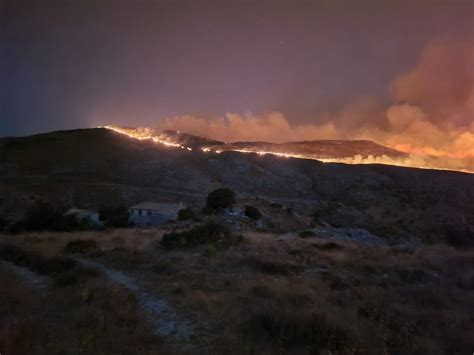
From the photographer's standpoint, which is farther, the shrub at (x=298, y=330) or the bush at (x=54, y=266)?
the bush at (x=54, y=266)

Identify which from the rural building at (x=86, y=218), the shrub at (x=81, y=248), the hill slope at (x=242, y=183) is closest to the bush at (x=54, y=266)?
the shrub at (x=81, y=248)

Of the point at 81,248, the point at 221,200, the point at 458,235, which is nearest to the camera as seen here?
the point at 81,248

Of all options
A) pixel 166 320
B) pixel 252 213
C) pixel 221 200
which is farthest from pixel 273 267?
pixel 221 200

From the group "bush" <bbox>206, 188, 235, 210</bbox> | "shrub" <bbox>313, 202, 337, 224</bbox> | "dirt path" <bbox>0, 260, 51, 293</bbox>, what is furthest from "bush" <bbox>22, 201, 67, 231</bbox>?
"shrub" <bbox>313, 202, 337, 224</bbox>

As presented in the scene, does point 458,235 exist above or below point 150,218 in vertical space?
below

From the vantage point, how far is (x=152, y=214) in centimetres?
5300

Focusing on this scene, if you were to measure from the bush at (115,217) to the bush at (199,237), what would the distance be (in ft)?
74.3

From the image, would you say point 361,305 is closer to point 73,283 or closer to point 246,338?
point 246,338

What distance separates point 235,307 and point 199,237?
1633 cm

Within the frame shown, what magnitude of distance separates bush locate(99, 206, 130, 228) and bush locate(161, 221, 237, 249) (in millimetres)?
22655

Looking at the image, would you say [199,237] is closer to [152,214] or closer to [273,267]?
[273,267]

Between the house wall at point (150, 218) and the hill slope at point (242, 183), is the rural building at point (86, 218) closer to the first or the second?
the house wall at point (150, 218)

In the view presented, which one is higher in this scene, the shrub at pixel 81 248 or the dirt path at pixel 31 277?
the dirt path at pixel 31 277

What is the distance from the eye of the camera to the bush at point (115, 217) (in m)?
46.9
